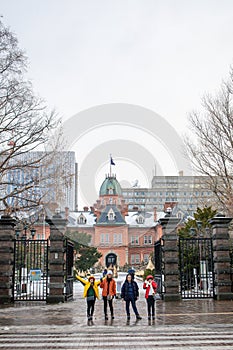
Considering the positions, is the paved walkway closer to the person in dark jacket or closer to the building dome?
the person in dark jacket

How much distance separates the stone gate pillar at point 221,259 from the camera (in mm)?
17672

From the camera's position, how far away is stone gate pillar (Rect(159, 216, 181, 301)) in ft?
58.1

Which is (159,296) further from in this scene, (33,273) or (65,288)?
(33,273)

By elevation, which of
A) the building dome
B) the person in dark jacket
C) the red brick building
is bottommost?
A: the person in dark jacket

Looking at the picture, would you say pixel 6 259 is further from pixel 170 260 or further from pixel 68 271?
pixel 170 260

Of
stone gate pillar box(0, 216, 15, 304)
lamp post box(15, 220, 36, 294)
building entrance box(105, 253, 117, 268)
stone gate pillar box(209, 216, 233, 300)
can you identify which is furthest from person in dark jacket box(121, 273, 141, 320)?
building entrance box(105, 253, 117, 268)

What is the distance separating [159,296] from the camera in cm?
1928

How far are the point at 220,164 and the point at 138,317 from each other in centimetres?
1656

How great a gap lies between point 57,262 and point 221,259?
7.12m

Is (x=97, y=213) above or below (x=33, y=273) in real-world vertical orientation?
above

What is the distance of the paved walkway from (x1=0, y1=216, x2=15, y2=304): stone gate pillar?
236 cm

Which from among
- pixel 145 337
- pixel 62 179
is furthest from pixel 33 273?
pixel 145 337

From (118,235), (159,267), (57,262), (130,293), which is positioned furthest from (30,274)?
(118,235)

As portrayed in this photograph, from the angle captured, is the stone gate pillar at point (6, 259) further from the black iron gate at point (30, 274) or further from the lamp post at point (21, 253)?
the lamp post at point (21, 253)
